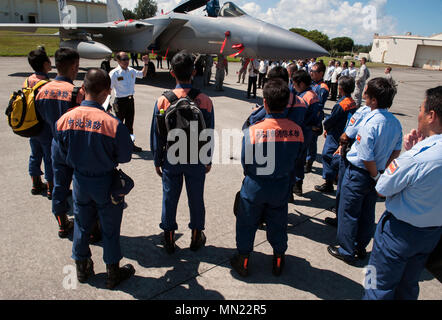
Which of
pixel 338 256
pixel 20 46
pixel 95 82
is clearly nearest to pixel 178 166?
pixel 95 82

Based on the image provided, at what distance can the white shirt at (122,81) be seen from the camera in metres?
5.61

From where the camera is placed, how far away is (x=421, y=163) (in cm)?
197

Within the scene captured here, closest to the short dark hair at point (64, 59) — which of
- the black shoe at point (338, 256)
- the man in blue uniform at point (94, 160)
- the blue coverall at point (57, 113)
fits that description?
the blue coverall at point (57, 113)

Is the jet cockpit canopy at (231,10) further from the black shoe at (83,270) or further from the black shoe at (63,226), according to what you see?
the black shoe at (83,270)

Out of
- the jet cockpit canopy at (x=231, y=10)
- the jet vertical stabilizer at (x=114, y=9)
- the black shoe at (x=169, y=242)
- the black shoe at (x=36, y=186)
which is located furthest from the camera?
the jet vertical stabilizer at (x=114, y=9)

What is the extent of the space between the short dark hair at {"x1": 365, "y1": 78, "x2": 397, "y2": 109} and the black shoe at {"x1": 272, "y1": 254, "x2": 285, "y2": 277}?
191cm

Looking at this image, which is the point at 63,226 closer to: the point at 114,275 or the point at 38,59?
the point at 114,275

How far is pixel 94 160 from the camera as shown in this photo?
97.8 inches

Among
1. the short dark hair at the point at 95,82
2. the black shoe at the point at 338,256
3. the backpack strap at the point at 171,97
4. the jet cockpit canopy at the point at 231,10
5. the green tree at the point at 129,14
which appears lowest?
the black shoe at the point at 338,256

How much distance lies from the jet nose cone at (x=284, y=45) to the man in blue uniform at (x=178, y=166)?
7.38 metres

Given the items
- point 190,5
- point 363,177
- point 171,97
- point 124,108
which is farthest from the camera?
point 190,5

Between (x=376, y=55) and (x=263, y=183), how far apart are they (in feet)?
290

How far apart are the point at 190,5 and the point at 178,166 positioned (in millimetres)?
11722
